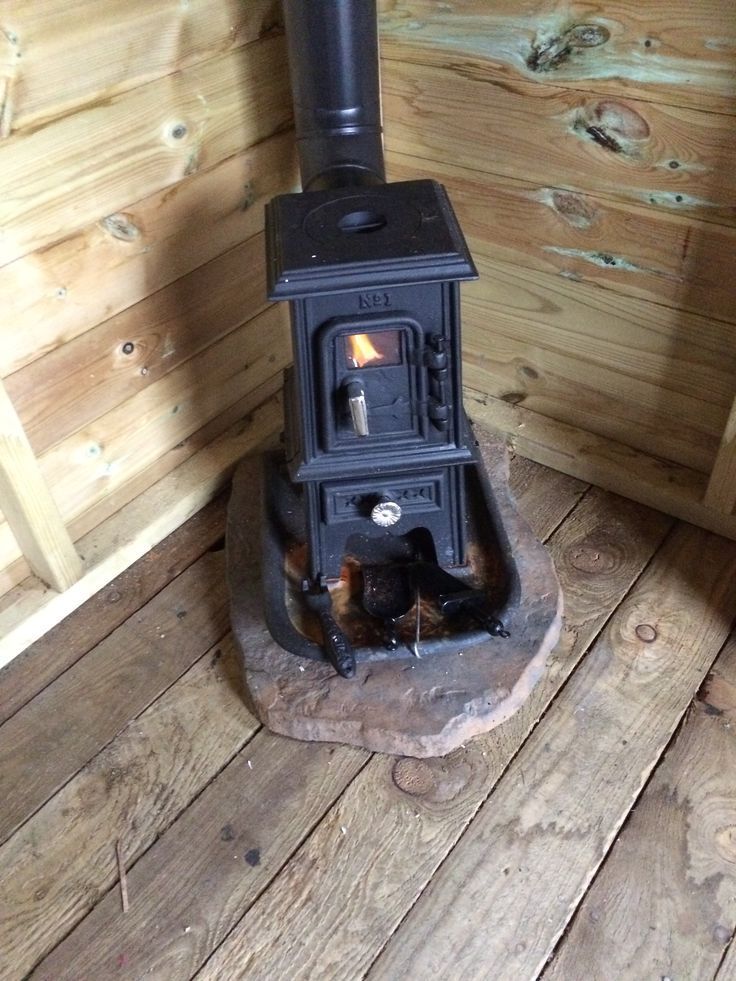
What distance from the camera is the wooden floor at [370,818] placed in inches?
41.9

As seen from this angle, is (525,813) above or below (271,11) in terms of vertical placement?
below

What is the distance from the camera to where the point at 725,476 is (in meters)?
1.47

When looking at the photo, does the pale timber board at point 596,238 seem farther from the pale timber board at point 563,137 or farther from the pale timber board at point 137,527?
the pale timber board at point 137,527

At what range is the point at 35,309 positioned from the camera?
1264 millimetres

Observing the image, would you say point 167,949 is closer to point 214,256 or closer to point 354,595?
point 354,595

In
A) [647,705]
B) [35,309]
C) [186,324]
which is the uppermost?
[35,309]

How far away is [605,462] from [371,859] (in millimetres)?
880

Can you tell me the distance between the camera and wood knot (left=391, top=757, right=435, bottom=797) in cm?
121

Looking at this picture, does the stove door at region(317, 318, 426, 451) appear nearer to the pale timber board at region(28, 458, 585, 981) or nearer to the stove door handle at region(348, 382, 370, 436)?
the stove door handle at region(348, 382, 370, 436)

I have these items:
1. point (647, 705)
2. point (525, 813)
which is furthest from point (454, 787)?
point (647, 705)

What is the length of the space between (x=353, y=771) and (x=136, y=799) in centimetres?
32

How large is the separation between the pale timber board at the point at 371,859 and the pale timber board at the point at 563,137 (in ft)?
2.38

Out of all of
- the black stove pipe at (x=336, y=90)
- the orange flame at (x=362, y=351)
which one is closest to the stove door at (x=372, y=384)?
the orange flame at (x=362, y=351)

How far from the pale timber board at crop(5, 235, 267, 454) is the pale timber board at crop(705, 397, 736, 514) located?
0.91m
